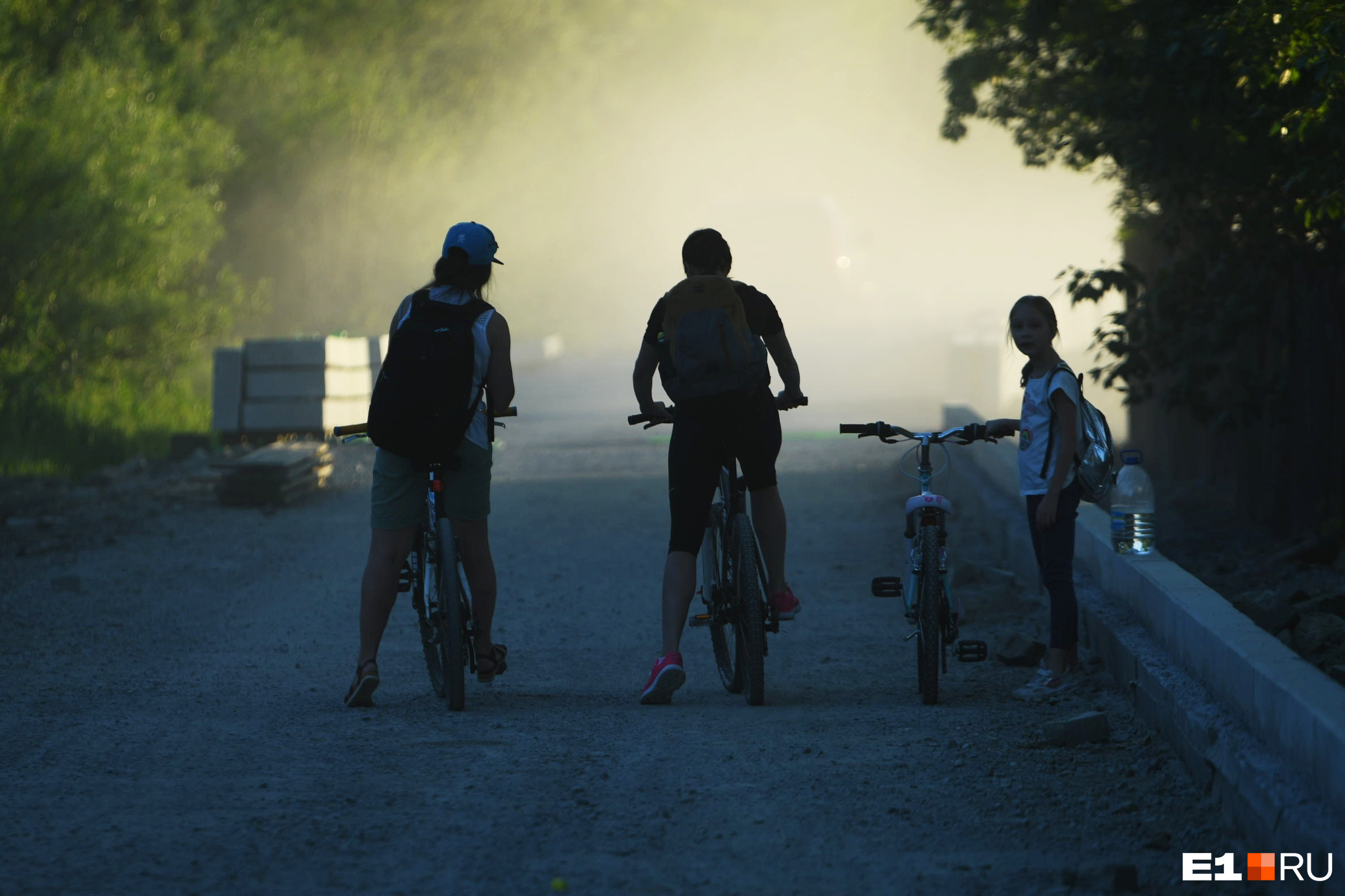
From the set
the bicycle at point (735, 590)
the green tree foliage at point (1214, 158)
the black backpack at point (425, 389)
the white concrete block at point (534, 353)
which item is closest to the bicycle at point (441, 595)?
the black backpack at point (425, 389)

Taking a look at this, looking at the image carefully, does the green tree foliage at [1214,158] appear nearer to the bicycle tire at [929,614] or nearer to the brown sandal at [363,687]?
the bicycle tire at [929,614]

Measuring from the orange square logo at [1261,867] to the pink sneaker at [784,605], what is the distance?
2.41 meters

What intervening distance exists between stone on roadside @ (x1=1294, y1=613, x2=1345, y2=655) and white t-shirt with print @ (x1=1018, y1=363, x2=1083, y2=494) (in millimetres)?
1262

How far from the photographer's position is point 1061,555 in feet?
20.5

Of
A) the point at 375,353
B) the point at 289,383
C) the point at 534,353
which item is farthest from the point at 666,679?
the point at 534,353

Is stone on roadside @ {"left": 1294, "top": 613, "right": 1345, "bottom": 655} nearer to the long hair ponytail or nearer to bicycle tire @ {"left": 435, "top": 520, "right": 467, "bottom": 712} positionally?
bicycle tire @ {"left": 435, "top": 520, "right": 467, "bottom": 712}

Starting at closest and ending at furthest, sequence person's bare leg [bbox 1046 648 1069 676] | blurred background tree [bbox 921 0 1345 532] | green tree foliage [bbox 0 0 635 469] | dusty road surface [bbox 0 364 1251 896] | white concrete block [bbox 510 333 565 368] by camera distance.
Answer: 1. dusty road surface [bbox 0 364 1251 896]
2. person's bare leg [bbox 1046 648 1069 676]
3. blurred background tree [bbox 921 0 1345 532]
4. green tree foliage [bbox 0 0 635 469]
5. white concrete block [bbox 510 333 565 368]

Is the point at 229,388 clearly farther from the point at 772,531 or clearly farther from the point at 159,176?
the point at 772,531

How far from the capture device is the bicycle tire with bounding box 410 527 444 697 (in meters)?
6.12

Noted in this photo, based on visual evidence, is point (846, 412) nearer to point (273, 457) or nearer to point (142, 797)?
point (273, 457)

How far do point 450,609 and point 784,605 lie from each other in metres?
1.24

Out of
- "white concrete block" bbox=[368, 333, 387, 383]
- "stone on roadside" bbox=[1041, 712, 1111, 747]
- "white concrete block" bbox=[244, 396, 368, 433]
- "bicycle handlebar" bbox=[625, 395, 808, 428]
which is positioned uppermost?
"white concrete block" bbox=[368, 333, 387, 383]

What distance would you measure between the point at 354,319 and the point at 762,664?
32087 millimetres

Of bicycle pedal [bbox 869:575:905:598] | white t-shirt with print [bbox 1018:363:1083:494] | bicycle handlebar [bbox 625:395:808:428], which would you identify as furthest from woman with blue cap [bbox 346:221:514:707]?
white t-shirt with print [bbox 1018:363:1083:494]
